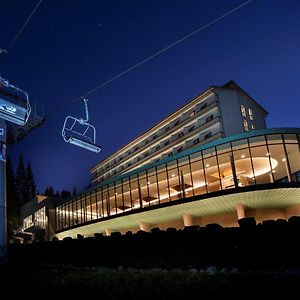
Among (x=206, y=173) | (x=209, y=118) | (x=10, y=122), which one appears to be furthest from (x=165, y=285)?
(x=209, y=118)

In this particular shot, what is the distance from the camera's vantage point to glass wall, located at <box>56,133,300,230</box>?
1077 inches

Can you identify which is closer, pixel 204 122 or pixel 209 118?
pixel 209 118

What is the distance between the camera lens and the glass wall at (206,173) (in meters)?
27.4

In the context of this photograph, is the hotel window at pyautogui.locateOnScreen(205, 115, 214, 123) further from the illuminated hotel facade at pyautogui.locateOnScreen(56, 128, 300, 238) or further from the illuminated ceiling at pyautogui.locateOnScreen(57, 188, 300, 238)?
the illuminated ceiling at pyautogui.locateOnScreen(57, 188, 300, 238)

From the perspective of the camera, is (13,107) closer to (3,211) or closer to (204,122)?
(3,211)

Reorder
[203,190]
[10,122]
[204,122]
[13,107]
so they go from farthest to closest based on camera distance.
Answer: [204,122]
[203,190]
[10,122]
[13,107]

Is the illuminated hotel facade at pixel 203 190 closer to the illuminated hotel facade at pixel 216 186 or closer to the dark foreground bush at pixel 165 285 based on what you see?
the illuminated hotel facade at pixel 216 186

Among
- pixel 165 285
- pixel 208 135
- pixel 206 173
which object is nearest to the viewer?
pixel 165 285

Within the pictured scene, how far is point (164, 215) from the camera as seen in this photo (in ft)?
102

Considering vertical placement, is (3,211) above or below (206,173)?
below

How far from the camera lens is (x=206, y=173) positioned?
31266 mm

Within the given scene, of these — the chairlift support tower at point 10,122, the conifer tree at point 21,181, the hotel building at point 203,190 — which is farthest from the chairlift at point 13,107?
the conifer tree at point 21,181

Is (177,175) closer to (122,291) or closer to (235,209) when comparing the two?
(235,209)

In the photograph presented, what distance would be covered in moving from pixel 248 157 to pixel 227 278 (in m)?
22.8
